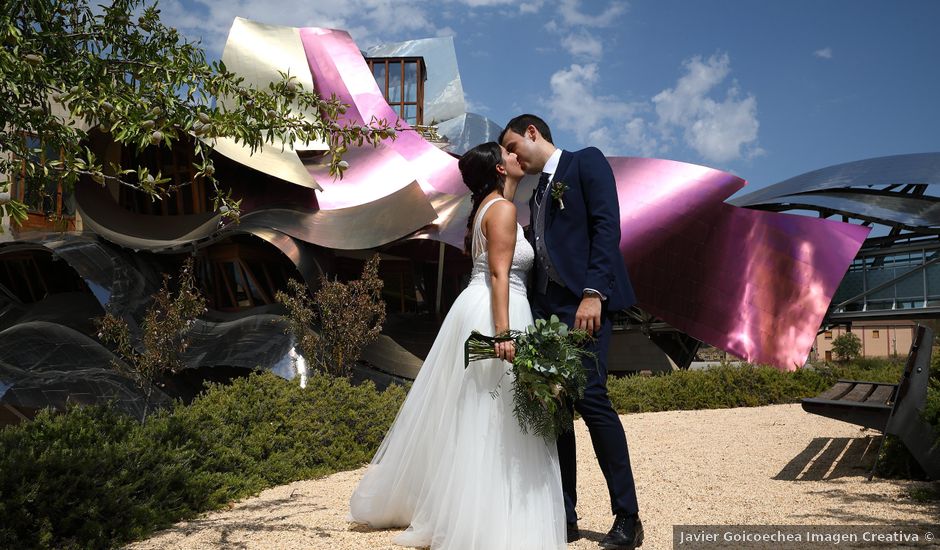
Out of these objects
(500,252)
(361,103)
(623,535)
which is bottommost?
(623,535)

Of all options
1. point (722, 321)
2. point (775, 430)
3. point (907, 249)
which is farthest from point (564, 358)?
point (907, 249)

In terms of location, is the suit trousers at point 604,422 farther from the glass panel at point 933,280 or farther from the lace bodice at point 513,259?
the glass panel at point 933,280

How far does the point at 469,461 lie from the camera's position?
119 inches

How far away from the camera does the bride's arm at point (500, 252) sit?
313cm

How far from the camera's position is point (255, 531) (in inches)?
149

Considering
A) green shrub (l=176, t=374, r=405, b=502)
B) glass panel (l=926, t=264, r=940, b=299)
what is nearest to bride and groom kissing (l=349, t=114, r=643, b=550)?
green shrub (l=176, t=374, r=405, b=502)

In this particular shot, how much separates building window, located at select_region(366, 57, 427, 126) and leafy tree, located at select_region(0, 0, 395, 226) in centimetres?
2451

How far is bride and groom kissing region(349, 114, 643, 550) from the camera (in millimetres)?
2961

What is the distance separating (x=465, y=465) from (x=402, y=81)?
2629 cm

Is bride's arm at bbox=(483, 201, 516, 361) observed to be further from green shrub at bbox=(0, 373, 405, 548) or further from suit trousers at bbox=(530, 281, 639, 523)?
green shrub at bbox=(0, 373, 405, 548)

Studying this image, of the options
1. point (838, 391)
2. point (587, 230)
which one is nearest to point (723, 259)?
point (838, 391)

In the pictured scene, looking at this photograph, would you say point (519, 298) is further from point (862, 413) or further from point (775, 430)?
point (775, 430)

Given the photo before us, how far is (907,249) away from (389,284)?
1224cm

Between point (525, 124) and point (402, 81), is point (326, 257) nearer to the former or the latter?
point (402, 81)
